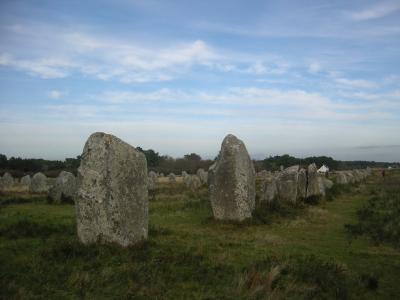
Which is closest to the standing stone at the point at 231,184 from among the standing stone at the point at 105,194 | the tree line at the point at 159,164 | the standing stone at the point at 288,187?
the standing stone at the point at 105,194

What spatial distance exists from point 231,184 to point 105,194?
5949mm

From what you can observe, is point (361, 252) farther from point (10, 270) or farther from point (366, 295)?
point (10, 270)

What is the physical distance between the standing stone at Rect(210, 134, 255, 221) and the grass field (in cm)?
77

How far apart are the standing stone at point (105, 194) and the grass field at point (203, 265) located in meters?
0.40

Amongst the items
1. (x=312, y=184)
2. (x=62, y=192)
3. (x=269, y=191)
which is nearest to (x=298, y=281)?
(x=269, y=191)

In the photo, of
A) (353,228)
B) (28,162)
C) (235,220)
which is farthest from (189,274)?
(28,162)

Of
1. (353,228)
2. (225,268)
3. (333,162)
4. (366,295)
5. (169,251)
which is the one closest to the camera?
(366,295)

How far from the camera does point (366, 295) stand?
8008 mm

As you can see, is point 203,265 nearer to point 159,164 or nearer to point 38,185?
point 38,185

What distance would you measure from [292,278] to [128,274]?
9.46 feet

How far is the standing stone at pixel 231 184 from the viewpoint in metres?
15.5

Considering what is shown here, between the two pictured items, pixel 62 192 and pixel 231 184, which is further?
pixel 62 192

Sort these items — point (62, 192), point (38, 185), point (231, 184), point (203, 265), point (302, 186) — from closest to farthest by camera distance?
point (203, 265), point (231, 184), point (62, 192), point (302, 186), point (38, 185)

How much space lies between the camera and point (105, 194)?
1050cm
